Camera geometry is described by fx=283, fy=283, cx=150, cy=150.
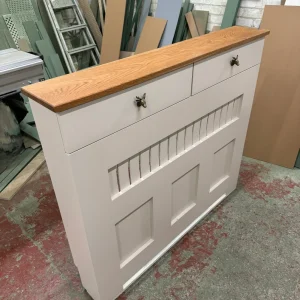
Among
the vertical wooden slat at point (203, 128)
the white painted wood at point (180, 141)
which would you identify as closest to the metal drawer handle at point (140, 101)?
the white painted wood at point (180, 141)

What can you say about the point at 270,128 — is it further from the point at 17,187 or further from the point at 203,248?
the point at 17,187

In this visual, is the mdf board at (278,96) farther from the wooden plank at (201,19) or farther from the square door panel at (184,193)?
the square door panel at (184,193)

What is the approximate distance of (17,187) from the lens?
2096 millimetres

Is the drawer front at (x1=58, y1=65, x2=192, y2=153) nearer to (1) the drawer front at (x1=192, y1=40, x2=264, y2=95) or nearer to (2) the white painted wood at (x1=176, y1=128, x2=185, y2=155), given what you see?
(1) the drawer front at (x1=192, y1=40, x2=264, y2=95)

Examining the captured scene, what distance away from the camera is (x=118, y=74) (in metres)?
0.97

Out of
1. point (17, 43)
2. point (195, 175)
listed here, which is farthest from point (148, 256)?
point (17, 43)

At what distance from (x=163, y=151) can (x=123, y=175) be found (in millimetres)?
233

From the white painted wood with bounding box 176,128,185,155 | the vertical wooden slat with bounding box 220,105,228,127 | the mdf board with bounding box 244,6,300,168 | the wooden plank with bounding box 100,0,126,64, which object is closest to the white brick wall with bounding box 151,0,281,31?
the mdf board with bounding box 244,6,300,168

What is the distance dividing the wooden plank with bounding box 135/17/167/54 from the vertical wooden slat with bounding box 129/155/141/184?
6.36 feet

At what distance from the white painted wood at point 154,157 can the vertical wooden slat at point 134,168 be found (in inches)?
2.9

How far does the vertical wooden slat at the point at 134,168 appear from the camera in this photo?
1111 millimetres

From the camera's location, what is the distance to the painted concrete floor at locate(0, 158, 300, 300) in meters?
1.40

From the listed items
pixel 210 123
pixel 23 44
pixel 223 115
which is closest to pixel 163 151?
pixel 210 123

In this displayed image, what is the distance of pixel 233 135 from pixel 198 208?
18.9 inches
